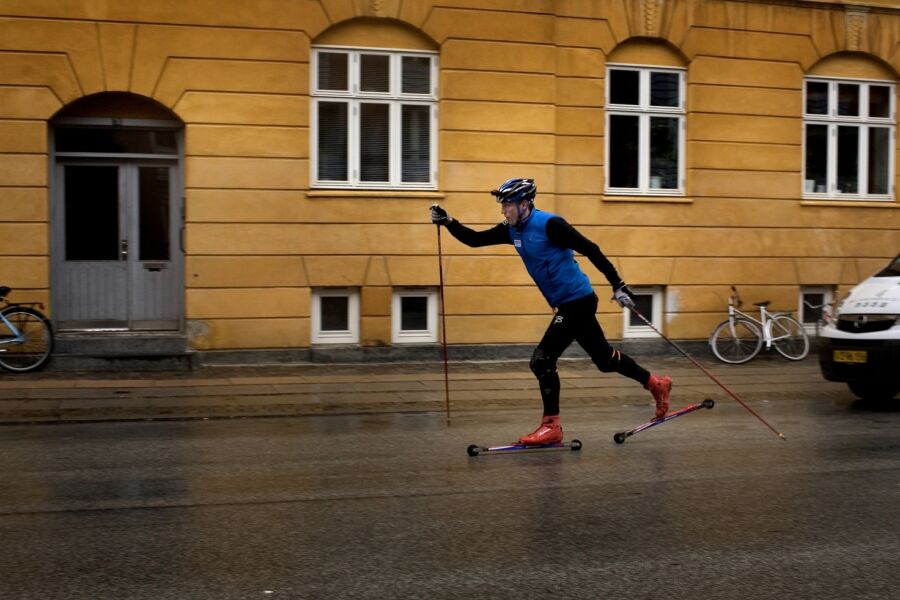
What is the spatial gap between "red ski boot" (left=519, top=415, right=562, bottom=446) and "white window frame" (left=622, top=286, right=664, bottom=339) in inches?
306

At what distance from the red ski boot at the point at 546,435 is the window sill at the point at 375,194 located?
692 cm

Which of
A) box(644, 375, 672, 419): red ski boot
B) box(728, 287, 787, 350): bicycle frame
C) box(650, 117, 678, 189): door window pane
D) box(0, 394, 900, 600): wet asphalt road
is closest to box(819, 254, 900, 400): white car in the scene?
box(0, 394, 900, 600): wet asphalt road

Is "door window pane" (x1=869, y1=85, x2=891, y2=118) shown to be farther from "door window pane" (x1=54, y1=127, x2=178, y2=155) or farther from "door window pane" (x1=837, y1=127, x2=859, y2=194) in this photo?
"door window pane" (x1=54, y1=127, x2=178, y2=155)

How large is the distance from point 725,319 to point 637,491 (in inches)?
395

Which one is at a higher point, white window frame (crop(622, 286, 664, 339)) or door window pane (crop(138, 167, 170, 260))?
door window pane (crop(138, 167, 170, 260))

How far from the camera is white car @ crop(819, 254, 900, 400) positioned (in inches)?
418

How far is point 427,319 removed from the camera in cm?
1555

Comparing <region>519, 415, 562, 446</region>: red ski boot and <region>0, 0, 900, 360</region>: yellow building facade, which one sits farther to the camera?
<region>0, 0, 900, 360</region>: yellow building facade

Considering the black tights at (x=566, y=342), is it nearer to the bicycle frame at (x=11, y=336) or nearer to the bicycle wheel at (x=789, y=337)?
the bicycle frame at (x=11, y=336)

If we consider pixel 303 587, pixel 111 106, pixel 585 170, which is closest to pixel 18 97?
pixel 111 106

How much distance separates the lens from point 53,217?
14.6 meters

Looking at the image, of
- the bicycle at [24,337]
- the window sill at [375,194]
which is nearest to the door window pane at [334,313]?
the window sill at [375,194]

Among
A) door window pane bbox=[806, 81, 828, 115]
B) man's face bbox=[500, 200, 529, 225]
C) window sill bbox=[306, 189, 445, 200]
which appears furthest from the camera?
door window pane bbox=[806, 81, 828, 115]

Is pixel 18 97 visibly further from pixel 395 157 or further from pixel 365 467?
pixel 365 467
